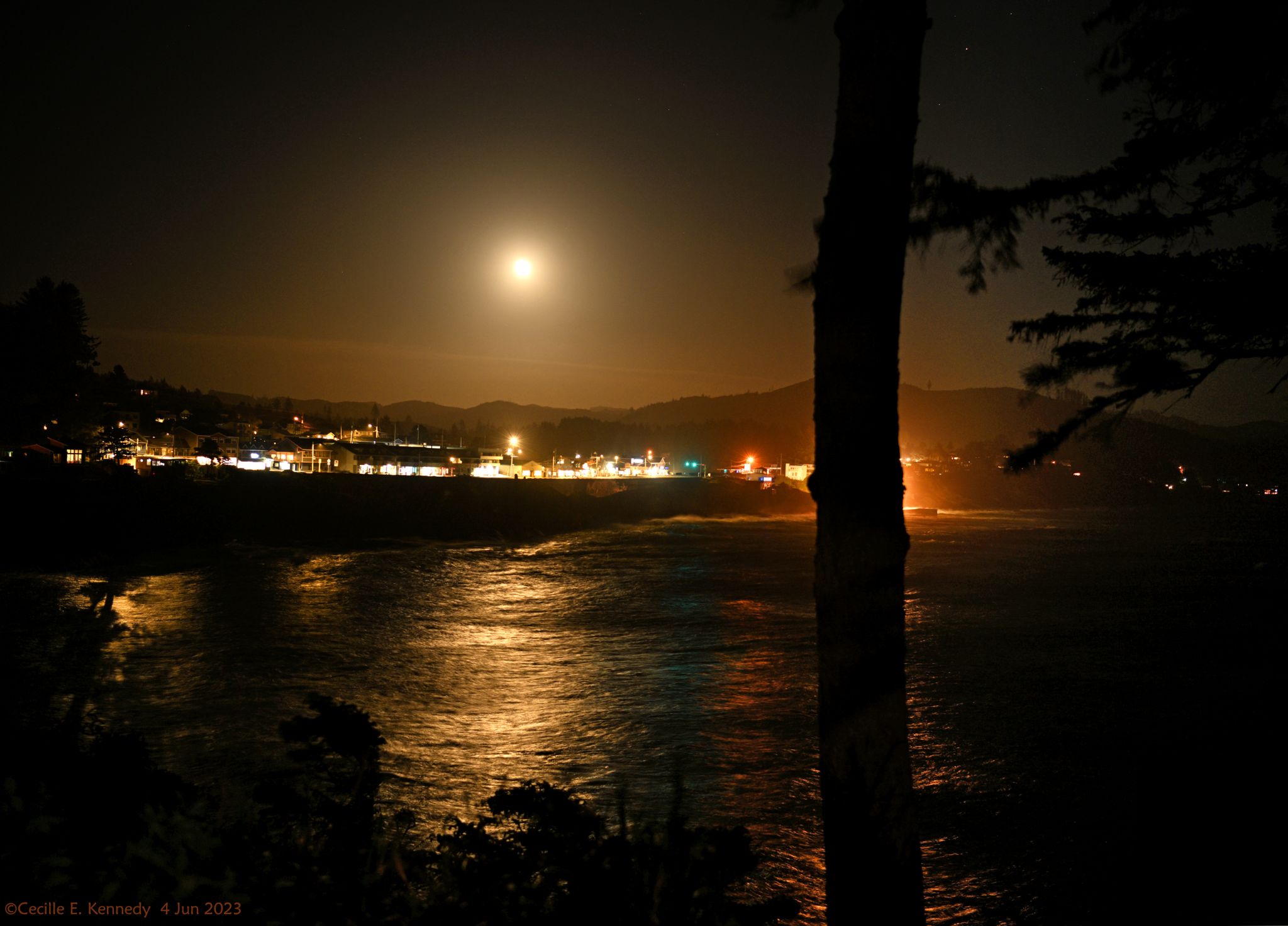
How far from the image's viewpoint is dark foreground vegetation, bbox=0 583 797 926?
10.4 feet

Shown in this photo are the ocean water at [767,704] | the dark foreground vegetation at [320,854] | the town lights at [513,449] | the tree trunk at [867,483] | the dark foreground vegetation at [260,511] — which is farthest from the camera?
the town lights at [513,449]

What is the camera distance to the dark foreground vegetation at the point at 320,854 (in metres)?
3.17

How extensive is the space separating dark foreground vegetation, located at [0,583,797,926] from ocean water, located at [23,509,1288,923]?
299cm

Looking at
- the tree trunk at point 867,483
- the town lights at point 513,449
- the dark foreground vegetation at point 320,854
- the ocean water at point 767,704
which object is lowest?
the ocean water at point 767,704

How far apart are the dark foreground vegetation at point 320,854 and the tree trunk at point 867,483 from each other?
89 cm

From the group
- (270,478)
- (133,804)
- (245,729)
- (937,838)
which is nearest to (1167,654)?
(937,838)

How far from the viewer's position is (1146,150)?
5.96 meters

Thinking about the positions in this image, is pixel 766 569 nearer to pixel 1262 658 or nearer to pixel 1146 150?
pixel 1262 658

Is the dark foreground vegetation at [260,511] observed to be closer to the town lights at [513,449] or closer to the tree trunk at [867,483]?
the tree trunk at [867,483]

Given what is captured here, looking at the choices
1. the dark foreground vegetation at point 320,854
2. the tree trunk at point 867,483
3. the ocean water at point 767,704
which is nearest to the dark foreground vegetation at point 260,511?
the ocean water at point 767,704

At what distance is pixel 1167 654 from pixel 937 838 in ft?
47.3

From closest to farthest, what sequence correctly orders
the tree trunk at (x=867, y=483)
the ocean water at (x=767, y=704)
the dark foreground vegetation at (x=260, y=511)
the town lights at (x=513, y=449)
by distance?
the tree trunk at (x=867, y=483) → the ocean water at (x=767, y=704) → the dark foreground vegetation at (x=260, y=511) → the town lights at (x=513, y=449)

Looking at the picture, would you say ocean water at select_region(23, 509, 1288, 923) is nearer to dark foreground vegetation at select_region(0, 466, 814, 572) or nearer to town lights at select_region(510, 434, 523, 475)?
dark foreground vegetation at select_region(0, 466, 814, 572)

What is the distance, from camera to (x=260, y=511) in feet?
162
